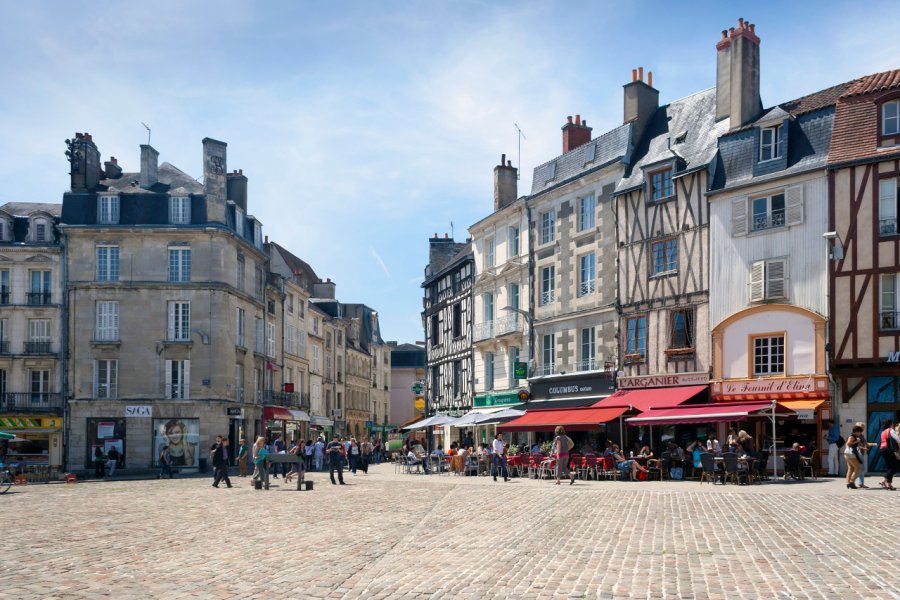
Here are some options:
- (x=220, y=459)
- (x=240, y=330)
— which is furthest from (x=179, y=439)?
(x=220, y=459)

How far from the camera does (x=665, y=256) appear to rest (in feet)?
92.4

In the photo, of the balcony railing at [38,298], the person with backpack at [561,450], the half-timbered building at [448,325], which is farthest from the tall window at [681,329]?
the balcony railing at [38,298]

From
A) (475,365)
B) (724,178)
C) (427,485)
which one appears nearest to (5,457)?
(475,365)

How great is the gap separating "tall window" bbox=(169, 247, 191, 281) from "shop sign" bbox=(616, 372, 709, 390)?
18.9 meters

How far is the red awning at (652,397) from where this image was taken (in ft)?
85.2

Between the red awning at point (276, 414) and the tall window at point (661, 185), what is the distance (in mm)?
23270

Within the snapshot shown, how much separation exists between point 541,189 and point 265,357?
1703 centimetres

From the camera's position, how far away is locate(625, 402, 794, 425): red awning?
22.0m

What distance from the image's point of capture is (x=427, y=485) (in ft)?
76.7

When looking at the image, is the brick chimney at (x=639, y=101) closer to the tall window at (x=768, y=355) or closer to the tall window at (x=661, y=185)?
the tall window at (x=661, y=185)

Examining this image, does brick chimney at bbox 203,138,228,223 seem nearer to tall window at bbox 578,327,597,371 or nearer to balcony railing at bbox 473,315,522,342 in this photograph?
balcony railing at bbox 473,315,522,342

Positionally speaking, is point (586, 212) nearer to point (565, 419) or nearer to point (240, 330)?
point (565, 419)

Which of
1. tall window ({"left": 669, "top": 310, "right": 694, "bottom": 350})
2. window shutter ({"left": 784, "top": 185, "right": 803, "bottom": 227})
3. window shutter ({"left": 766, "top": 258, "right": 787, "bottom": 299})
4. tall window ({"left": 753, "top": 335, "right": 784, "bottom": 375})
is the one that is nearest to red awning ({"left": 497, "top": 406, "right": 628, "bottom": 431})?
tall window ({"left": 669, "top": 310, "right": 694, "bottom": 350})

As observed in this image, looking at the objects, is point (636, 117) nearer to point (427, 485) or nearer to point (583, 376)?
point (583, 376)
